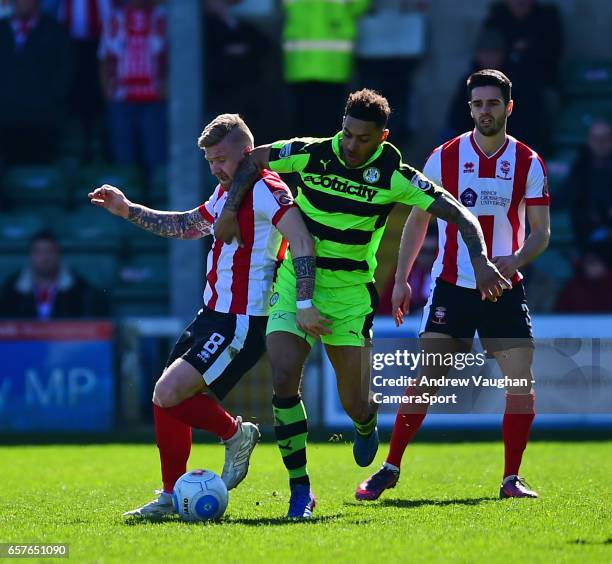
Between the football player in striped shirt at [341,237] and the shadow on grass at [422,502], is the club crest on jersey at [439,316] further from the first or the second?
the shadow on grass at [422,502]

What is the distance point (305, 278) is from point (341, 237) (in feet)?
1.43

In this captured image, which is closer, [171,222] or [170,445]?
[170,445]

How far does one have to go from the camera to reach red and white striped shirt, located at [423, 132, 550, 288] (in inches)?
286

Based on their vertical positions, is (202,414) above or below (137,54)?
below

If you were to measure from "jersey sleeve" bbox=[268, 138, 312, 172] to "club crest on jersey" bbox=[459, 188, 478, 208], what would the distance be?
3.69 ft

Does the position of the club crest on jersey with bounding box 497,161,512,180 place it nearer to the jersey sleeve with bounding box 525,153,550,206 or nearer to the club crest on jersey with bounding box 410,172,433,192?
the jersey sleeve with bounding box 525,153,550,206

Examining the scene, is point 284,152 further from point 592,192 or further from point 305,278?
point 592,192

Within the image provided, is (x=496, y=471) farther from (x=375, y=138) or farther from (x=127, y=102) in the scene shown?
(x=127, y=102)

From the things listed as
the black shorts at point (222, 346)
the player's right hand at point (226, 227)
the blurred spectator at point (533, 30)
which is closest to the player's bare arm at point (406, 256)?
the black shorts at point (222, 346)

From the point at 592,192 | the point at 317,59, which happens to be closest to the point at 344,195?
the point at 592,192

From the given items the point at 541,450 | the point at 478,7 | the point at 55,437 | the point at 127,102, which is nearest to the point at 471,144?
the point at 541,450

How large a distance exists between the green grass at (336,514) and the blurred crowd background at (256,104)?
12.7 feet

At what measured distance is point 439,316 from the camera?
732cm

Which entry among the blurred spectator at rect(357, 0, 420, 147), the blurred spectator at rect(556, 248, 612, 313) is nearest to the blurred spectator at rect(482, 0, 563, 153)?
the blurred spectator at rect(357, 0, 420, 147)
